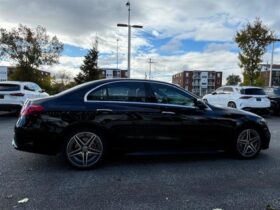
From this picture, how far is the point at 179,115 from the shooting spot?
496 centimetres

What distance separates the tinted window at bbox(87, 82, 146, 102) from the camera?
187 inches

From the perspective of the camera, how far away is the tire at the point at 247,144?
17.7 ft

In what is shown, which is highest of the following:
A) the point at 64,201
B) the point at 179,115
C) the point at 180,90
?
the point at 180,90

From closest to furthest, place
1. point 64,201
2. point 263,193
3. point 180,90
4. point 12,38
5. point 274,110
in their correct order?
1. point 64,201
2. point 263,193
3. point 180,90
4. point 274,110
5. point 12,38

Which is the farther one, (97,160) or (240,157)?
(240,157)

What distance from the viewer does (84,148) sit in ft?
15.2

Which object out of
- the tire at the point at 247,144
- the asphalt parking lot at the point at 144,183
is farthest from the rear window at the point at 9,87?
the tire at the point at 247,144

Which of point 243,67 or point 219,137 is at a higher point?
point 243,67

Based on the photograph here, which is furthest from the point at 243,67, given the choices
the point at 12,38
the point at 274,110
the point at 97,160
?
the point at 12,38

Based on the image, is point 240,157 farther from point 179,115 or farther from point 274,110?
point 274,110

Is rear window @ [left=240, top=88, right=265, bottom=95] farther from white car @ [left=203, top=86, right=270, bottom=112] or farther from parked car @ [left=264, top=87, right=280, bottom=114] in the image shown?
parked car @ [left=264, top=87, right=280, bottom=114]

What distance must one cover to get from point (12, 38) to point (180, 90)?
3034 cm

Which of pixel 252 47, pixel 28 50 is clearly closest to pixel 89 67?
pixel 28 50

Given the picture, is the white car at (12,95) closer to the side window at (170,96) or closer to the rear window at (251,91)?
the side window at (170,96)
